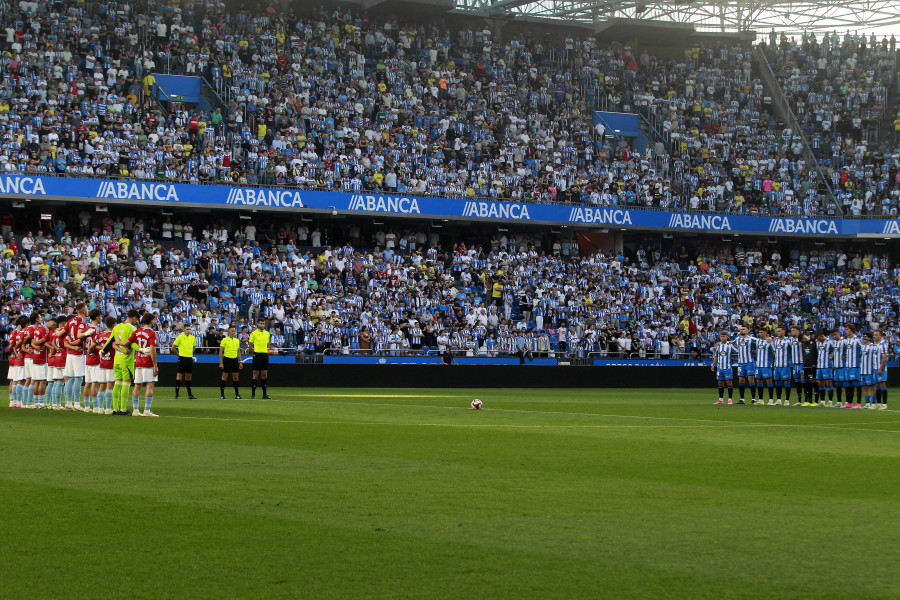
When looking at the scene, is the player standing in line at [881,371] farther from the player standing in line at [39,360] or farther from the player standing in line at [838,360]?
the player standing in line at [39,360]

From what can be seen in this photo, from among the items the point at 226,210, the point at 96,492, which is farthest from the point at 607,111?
the point at 96,492

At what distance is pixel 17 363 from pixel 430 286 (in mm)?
23801

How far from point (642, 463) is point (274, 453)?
14.3 feet

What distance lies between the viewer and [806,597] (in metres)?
6.16

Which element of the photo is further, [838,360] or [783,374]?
[783,374]

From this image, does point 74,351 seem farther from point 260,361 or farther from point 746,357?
point 746,357

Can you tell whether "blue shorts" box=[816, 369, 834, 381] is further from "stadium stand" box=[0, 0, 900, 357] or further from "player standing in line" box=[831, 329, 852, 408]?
"stadium stand" box=[0, 0, 900, 357]

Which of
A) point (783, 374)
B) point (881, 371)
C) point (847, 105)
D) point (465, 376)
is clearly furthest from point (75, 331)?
point (847, 105)

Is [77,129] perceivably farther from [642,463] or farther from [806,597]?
[806,597]

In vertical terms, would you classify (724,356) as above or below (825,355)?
below

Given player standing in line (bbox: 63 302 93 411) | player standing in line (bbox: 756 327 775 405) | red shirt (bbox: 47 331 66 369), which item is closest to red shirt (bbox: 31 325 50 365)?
red shirt (bbox: 47 331 66 369)

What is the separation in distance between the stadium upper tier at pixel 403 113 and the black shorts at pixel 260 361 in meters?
17.0

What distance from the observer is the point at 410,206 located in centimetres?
4825

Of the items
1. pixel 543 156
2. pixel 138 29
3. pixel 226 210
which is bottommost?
pixel 226 210
